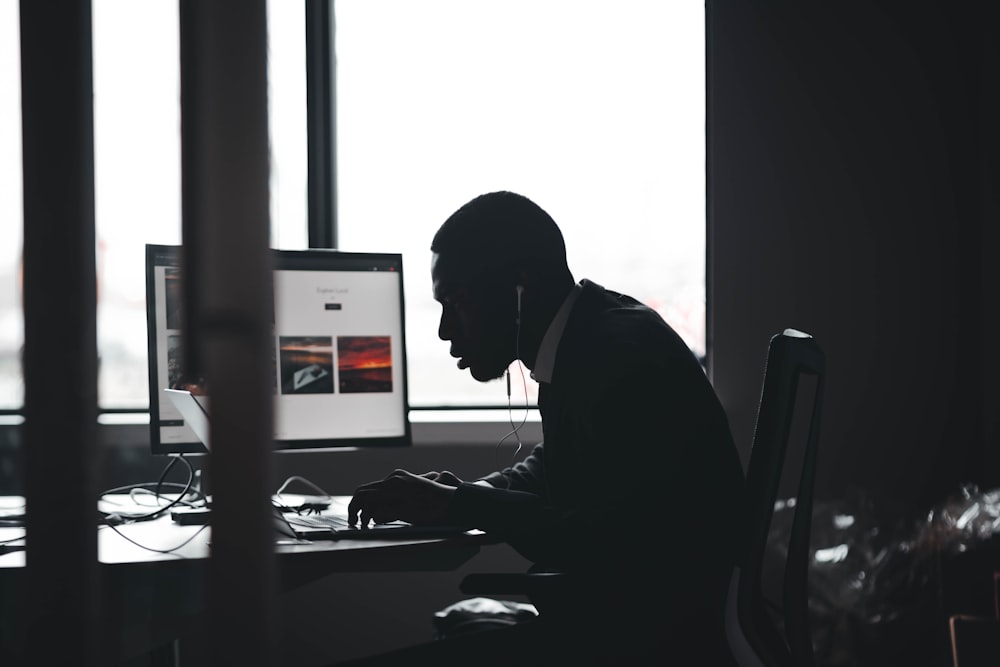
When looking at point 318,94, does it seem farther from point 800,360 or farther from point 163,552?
point 800,360

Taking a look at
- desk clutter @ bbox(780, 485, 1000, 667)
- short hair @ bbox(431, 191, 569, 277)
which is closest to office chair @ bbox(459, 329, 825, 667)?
short hair @ bbox(431, 191, 569, 277)

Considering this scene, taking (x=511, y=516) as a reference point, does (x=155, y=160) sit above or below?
above

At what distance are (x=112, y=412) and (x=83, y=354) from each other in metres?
2.31

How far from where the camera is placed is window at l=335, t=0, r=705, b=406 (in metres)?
2.64

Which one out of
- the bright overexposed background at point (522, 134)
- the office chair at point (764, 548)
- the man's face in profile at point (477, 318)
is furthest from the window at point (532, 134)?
the office chair at point (764, 548)

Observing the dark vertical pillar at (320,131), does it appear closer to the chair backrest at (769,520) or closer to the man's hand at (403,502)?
the man's hand at (403,502)

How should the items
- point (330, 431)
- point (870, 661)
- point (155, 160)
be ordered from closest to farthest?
point (330, 431)
point (870, 661)
point (155, 160)

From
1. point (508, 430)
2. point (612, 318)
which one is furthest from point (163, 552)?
point (508, 430)

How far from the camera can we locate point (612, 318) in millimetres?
1393

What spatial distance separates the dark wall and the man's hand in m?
1.33

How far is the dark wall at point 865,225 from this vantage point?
2.42 m

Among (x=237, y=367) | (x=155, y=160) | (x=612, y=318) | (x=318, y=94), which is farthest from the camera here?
(x=318, y=94)

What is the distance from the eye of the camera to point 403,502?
1.34 metres

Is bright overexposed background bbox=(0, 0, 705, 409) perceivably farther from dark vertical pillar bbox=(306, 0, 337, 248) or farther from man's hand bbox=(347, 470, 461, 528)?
man's hand bbox=(347, 470, 461, 528)
